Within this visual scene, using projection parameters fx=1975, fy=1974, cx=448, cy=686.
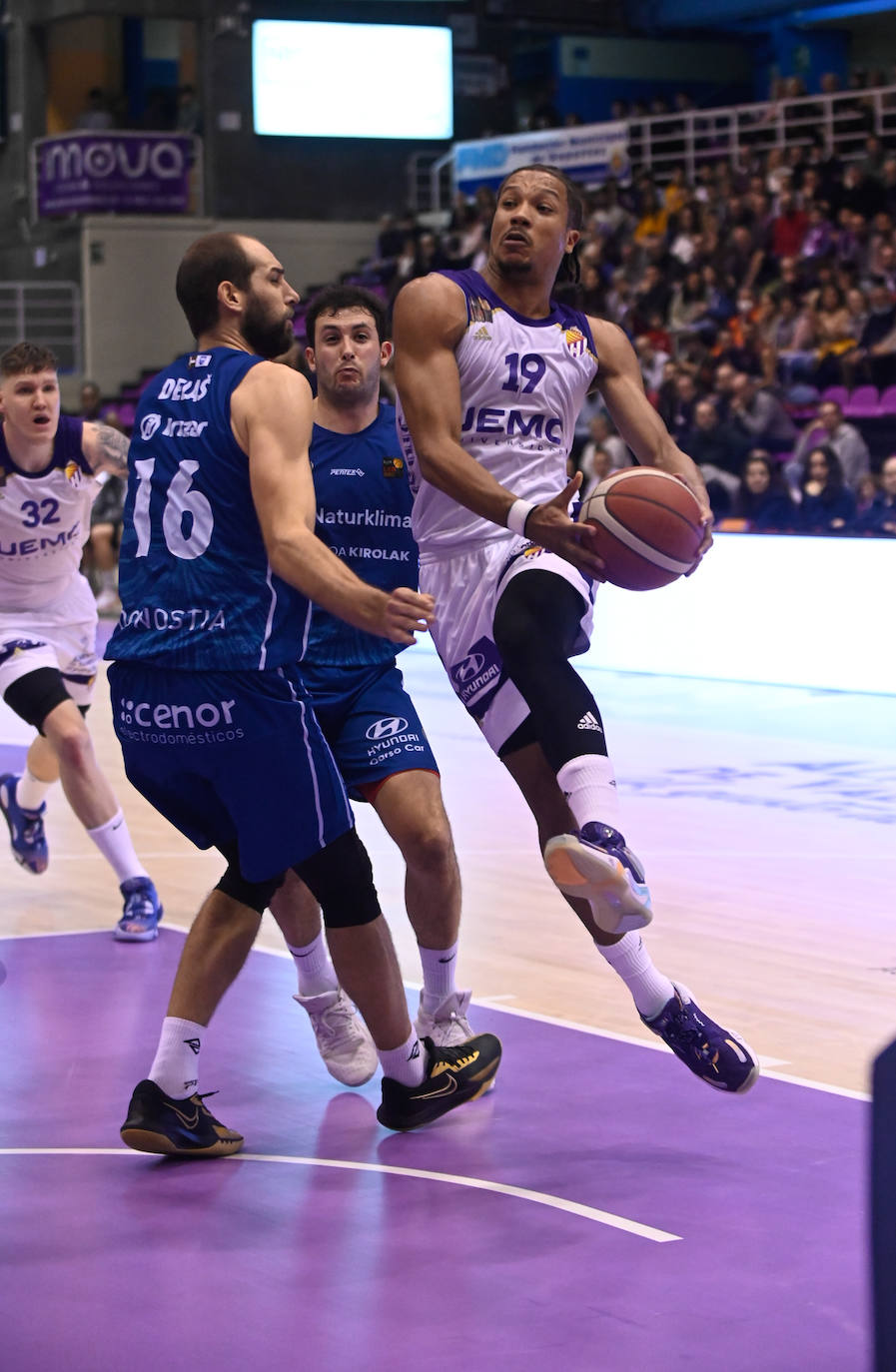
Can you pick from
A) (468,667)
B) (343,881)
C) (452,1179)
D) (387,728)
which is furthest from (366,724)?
(452,1179)

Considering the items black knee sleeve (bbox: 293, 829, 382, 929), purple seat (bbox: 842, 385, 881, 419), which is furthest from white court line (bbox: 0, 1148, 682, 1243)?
purple seat (bbox: 842, 385, 881, 419)

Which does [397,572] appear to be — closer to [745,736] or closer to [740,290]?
[745,736]

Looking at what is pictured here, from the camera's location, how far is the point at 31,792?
6.95m

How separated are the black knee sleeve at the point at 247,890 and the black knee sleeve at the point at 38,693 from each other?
7.77 feet

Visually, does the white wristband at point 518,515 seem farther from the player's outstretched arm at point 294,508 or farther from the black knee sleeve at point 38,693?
the black knee sleeve at point 38,693

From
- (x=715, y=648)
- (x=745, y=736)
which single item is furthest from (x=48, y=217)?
(x=745, y=736)

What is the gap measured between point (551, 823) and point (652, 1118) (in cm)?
71

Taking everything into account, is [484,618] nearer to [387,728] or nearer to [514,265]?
[387,728]

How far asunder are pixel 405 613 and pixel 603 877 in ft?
2.36

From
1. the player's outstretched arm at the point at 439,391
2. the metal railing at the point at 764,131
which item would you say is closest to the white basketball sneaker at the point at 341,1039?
the player's outstretched arm at the point at 439,391

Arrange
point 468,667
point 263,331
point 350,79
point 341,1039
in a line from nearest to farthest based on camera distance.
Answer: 1. point 263,331
2. point 468,667
3. point 341,1039
4. point 350,79

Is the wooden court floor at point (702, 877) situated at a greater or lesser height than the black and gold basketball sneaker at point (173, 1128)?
lesser

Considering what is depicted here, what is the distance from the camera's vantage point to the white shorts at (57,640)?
255 inches

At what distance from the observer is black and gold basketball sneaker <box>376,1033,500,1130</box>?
14.1 feet
